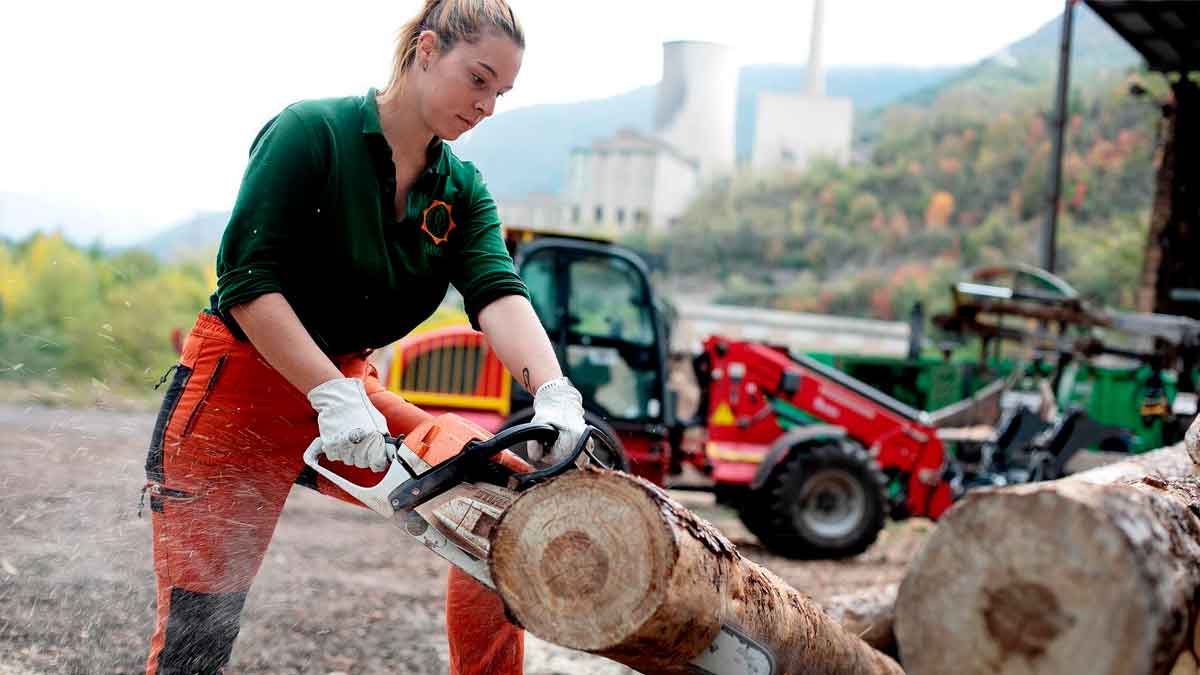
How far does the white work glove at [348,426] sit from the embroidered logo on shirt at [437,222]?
0.46 m

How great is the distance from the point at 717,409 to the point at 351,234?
542 centimetres

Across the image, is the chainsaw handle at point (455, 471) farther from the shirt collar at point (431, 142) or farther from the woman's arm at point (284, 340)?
the shirt collar at point (431, 142)

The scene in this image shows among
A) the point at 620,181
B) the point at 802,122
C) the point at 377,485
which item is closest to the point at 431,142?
the point at 377,485

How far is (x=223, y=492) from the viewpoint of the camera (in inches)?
99.2

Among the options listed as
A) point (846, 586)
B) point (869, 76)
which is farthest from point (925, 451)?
point (869, 76)

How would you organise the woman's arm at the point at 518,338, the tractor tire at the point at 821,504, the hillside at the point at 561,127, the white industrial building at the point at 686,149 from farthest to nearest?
the white industrial building at the point at 686,149
the tractor tire at the point at 821,504
the hillside at the point at 561,127
the woman's arm at the point at 518,338

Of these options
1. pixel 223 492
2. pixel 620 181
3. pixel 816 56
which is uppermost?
pixel 816 56

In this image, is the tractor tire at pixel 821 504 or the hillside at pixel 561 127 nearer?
the hillside at pixel 561 127

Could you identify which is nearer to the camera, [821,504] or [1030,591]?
[1030,591]

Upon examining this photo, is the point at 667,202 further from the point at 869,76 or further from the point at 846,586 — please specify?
the point at 869,76

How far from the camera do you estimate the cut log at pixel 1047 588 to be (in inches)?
62.6

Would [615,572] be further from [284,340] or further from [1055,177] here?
[1055,177]

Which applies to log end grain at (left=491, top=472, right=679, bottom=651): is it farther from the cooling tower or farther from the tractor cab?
the cooling tower

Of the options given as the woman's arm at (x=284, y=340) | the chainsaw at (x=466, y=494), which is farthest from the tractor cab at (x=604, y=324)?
the chainsaw at (x=466, y=494)
